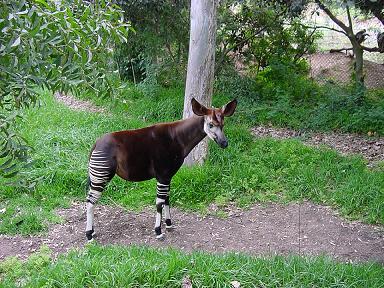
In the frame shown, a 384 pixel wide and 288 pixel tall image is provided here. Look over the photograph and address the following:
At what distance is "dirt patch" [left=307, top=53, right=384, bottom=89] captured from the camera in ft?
32.1

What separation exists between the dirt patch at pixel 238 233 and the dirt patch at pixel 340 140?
6.18 feet

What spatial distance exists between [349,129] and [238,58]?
97.8 inches

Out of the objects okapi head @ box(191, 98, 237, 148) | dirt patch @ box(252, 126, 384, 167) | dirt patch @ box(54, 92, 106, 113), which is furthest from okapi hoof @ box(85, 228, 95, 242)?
dirt patch @ box(54, 92, 106, 113)

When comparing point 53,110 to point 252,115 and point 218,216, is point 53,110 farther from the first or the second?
point 218,216

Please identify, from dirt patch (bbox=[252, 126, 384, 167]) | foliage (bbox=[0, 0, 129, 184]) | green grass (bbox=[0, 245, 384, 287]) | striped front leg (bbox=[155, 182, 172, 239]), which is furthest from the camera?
dirt patch (bbox=[252, 126, 384, 167])

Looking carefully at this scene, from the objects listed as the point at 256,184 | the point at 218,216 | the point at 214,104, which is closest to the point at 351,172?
the point at 256,184

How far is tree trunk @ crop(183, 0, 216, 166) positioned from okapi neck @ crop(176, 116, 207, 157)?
1684 mm

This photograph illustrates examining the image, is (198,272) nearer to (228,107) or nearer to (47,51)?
(228,107)

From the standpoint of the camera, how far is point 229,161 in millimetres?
6844

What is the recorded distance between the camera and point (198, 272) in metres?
4.00

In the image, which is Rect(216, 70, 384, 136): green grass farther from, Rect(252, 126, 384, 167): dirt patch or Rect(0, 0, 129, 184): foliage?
Rect(0, 0, 129, 184): foliage

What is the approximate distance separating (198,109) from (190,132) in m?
0.26

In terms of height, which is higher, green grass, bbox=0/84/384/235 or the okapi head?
the okapi head

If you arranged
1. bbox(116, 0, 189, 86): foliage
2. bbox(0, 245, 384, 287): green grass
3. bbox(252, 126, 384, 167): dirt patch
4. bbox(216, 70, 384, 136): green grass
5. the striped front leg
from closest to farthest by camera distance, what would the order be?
bbox(0, 245, 384, 287): green grass, the striped front leg, bbox(252, 126, 384, 167): dirt patch, bbox(216, 70, 384, 136): green grass, bbox(116, 0, 189, 86): foliage
